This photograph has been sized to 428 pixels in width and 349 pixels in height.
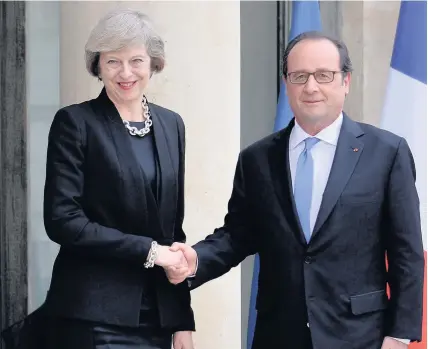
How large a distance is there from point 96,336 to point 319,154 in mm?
906

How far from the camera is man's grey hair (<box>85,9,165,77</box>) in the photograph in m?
3.08

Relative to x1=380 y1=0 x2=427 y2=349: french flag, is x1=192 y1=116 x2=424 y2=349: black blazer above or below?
below

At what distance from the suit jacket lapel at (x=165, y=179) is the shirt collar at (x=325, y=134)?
0.40m

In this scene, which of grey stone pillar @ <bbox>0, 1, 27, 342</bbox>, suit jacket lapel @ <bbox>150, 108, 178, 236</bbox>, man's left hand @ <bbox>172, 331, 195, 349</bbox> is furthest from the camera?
grey stone pillar @ <bbox>0, 1, 27, 342</bbox>

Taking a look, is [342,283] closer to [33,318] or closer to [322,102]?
[322,102]

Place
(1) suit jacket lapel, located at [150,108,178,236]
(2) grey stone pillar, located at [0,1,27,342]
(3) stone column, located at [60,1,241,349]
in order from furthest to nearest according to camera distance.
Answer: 1. (2) grey stone pillar, located at [0,1,27,342]
2. (3) stone column, located at [60,1,241,349]
3. (1) suit jacket lapel, located at [150,108,178,236]

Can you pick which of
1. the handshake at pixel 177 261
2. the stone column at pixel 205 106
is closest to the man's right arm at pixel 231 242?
the handshake at pixel 177 261

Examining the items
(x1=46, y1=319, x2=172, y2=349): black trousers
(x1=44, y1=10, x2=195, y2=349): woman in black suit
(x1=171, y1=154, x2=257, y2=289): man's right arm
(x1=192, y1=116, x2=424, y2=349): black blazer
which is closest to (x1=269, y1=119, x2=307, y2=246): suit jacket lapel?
(x1=192, y1=116, x2=424, y2=349): black blazer

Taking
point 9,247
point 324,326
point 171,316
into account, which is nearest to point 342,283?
point 324,326

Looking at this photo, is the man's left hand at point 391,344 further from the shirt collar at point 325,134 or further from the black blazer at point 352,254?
the shirt collar at point 325,134

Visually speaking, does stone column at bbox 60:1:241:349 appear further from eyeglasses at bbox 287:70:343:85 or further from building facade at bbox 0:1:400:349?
eyeglasses at bbox 287:70:343:85

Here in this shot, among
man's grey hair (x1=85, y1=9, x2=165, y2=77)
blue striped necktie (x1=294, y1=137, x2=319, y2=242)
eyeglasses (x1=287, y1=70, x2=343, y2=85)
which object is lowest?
blue striped necktie (x1=294, y1=137, x2=319, y2=242)

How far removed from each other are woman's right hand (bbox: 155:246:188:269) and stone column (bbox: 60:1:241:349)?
1.37 meters

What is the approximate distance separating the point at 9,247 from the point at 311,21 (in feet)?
6.27
